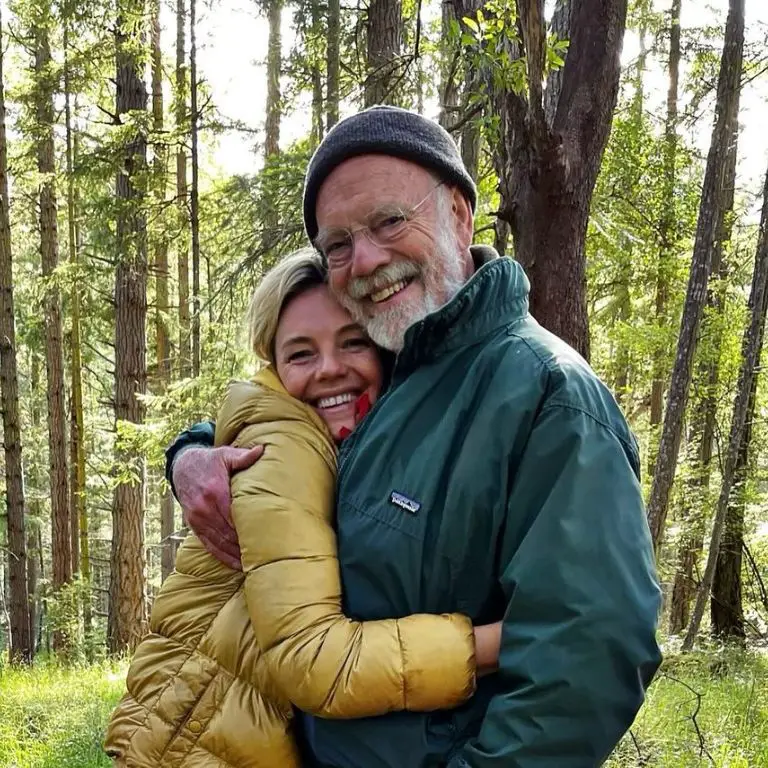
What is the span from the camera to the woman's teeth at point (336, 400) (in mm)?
1875

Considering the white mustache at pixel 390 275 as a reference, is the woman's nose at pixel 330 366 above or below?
below

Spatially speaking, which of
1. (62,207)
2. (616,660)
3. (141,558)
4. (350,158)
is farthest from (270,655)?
(62,207)

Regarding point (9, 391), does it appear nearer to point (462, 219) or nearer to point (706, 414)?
point (462, 219)

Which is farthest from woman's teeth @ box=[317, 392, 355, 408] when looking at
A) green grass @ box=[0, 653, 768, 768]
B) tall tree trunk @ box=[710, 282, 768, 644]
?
tall tree trunk @ box=[710, 282, 768, 644]

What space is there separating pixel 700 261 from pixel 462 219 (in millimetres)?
5921

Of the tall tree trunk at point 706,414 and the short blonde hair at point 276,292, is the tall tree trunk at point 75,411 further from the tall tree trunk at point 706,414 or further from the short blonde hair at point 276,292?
the short blonde hair at point 276,292

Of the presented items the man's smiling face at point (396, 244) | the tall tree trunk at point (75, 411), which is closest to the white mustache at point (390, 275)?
the man's smiling face at point (396, 244)

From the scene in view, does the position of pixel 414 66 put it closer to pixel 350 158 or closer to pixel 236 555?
pixel 350 158

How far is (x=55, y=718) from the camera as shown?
554 cm

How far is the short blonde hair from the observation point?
2027 millimetres

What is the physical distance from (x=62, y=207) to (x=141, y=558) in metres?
8.53

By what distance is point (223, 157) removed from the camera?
1309 centimetres

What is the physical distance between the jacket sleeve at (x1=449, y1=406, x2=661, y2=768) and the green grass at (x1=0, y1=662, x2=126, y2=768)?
421 cm

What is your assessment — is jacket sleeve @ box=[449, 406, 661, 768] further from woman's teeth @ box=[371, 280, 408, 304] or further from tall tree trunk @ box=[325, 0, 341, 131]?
tall tree trunk @ box=[325, 0, 341, 131]
